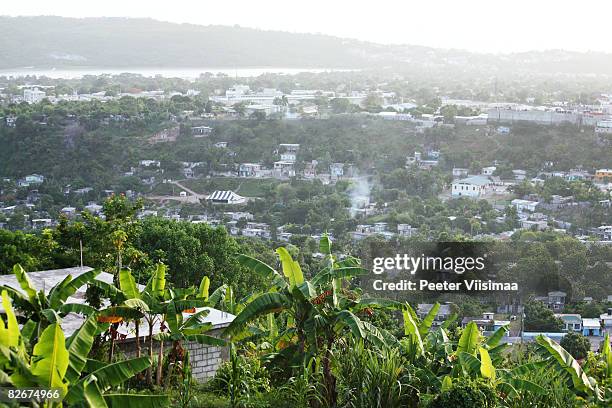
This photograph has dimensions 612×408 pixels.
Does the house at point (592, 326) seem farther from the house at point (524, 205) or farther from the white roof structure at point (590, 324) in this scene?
the house at point (524, 205)

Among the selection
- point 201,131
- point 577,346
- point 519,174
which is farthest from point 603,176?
point 577,346

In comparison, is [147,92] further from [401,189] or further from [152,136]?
[401,189]

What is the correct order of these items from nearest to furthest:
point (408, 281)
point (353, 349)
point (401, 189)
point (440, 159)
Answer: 1. point (353, 349)
2. point (408, 281)
3. point (401, 189)
4. point (440, 159)

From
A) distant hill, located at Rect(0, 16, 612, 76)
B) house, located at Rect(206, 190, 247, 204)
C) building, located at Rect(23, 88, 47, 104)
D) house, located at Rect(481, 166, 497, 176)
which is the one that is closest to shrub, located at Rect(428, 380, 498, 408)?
house, located at Rect(206, 190, 247, 204)

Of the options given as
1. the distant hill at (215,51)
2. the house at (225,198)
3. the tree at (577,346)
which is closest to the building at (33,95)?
the distant hill at (215,51)

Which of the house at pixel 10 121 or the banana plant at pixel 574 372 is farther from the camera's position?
the house at pixel 10 121

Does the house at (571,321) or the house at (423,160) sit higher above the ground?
the house at (571,321)

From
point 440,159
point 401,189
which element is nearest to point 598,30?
point 440,159

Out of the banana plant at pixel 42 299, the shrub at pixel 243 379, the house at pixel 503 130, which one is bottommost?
the house at pixel 503 130
